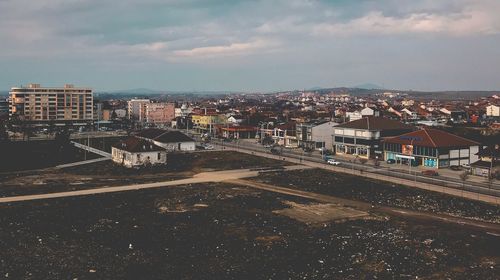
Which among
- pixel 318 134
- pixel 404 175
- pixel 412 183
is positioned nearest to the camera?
pixel 412 183

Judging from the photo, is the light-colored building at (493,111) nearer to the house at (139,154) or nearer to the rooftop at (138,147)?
the house at (139,154)

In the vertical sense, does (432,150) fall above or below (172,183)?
above

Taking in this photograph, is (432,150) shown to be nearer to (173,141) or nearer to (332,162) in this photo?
(332,162)

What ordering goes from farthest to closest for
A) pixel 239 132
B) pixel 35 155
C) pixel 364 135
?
pixel 239 132, pixel 35 155, pixel 364 135

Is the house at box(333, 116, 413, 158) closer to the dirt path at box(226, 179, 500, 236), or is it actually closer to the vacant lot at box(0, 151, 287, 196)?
the vacant lot at box(0, 151, 287, 196)

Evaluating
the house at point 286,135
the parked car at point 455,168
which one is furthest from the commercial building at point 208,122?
the parked car at point 455,168

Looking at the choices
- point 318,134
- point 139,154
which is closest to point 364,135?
point 318,134

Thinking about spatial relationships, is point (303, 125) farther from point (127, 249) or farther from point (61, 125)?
point (61, 125)
